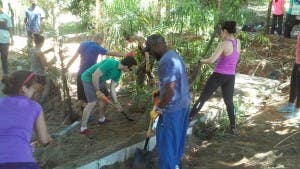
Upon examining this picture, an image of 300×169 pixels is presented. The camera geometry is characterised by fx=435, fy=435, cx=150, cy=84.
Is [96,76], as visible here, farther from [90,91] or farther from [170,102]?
[170,102]

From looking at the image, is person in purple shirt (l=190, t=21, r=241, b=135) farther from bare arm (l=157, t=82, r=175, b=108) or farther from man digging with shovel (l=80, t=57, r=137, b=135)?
bare arm (l=157, t=82, r=175, b=108)

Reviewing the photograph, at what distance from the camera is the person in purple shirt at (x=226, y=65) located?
5652 mm

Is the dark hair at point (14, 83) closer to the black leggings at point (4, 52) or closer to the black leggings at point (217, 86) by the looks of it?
the black leggings at point (217, 86)

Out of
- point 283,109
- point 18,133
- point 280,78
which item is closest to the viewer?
point 18,133

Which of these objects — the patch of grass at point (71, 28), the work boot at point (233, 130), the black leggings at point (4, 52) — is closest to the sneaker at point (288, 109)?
the work boot at point (233, 130)

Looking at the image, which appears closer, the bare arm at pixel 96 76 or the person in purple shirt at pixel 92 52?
the bare arm at pixel 96 76

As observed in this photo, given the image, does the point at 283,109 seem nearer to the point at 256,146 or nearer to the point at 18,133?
the point at 256,146

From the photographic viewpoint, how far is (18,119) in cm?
286

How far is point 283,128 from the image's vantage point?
20.4 feet

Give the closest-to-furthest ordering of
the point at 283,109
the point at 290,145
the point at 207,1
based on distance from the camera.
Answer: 1. the point at 290,145
2. the point at 283,109
3. the point at 207,1

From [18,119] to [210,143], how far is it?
11.4 feet

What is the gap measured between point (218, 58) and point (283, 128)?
4.78 feet

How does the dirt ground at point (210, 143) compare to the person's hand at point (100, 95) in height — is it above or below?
below

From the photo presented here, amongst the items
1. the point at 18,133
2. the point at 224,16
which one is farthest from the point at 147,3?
the point at 18,133
